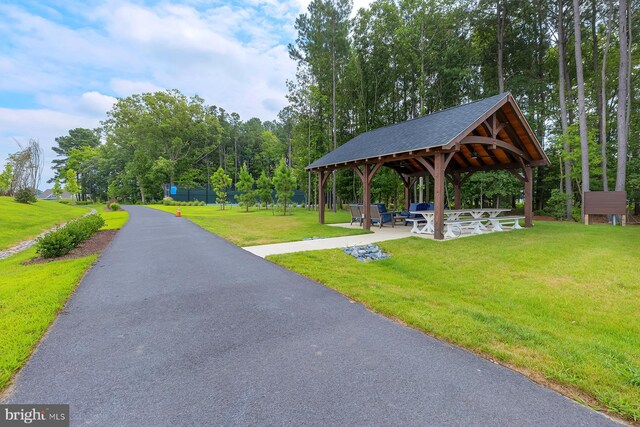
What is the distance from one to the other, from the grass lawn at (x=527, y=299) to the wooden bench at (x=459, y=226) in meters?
1.41

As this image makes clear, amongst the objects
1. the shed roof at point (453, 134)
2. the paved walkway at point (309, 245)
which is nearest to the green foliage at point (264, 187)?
the shed roof at point (453, 134)

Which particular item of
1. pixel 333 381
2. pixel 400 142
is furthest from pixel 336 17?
pixel 333 381

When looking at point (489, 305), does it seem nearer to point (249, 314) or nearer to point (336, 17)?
point (249, 314)

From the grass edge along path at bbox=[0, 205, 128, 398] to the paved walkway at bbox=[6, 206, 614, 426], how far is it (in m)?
0.11

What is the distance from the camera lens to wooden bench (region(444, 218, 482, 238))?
896 centimetres

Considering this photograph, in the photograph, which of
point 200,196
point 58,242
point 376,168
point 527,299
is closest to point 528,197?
point 376,168

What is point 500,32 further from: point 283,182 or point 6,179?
point 6,179

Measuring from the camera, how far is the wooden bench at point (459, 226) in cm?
896

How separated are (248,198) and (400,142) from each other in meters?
17.9

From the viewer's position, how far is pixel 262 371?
2.25m

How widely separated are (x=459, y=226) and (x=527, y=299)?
567 centimetres

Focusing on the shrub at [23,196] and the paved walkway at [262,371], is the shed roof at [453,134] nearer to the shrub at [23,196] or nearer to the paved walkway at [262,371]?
the paved walkway at [262,371]

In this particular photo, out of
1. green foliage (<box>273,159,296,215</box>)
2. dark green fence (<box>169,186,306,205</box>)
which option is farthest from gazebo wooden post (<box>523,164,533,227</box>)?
dark green fence (<box>169,186,306,205</box>)

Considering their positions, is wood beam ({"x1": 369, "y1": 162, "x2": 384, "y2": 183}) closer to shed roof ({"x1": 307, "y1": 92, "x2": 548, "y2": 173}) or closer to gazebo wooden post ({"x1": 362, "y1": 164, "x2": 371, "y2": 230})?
gazebo wooden post ({"x1": 362, "y1": 164, "x2": 371, "y2": 230})
